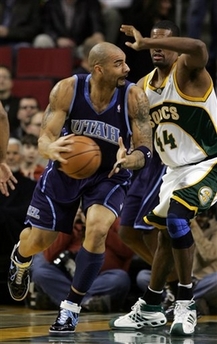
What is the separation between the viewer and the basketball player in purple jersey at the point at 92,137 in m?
7.26

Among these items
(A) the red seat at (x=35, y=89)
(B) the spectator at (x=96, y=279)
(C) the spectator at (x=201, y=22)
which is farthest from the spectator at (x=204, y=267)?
(A) the red seat at (x=35, y=89)

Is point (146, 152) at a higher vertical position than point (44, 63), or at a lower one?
higher

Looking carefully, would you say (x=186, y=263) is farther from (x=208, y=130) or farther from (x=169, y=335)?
(x=208, y=130)

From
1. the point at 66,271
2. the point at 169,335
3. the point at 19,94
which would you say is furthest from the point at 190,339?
the point at 19,94

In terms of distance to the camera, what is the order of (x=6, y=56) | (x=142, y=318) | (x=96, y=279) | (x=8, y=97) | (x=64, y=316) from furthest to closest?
(x=6, y=56)
(x=8, y=97)
(x=96, y=279)
(x=142, y=318)
(x=64, y=316)

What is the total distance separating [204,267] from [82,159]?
304 centimetres

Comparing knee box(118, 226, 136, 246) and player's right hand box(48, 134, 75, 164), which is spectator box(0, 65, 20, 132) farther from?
player's right hand box(48, 134, 75, 164)

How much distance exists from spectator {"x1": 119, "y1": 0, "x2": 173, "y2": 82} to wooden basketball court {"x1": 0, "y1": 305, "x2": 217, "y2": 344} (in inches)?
177

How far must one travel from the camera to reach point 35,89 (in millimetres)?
13445

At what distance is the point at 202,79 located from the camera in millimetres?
7457

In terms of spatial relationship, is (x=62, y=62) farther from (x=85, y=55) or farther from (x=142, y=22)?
(x=142, y=22)

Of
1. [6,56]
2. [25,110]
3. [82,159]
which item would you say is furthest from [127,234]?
[6,56]

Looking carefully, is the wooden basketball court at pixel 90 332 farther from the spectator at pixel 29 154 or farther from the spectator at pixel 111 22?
the spectator at pixel 111 22

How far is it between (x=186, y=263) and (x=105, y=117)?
1214 mm
